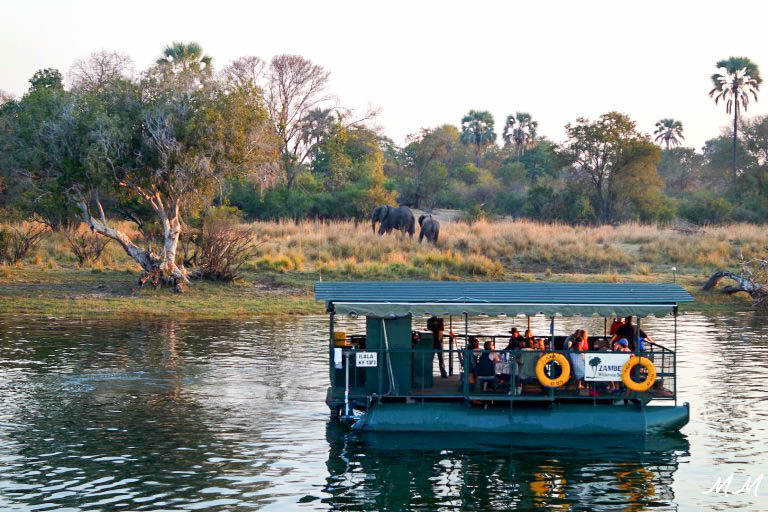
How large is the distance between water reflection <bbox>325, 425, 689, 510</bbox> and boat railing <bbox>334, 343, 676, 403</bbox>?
0.78 metres

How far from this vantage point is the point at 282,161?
72000mm

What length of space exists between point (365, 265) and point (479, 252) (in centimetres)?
709

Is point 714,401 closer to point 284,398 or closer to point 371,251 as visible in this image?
point 284,398

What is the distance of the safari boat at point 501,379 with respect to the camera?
59.3 feet

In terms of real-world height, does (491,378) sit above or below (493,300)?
below

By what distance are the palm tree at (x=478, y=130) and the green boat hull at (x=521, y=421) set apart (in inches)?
3897

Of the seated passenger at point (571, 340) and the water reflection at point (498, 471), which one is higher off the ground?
the seated passenger at point (571, 340)

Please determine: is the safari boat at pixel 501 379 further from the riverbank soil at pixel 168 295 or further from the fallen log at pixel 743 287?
the fallen log at pixel 743 287

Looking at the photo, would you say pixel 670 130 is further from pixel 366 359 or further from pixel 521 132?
pixel 366 359

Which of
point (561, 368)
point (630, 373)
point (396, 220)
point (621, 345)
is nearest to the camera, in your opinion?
point (561, 368)

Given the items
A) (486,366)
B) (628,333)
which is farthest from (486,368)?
(628,333)

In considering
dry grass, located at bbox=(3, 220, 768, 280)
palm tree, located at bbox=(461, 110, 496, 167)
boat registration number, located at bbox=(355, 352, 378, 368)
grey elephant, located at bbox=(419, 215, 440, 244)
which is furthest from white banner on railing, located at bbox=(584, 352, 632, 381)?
palm tree, located at bbox=(461, 110, 496, 167)

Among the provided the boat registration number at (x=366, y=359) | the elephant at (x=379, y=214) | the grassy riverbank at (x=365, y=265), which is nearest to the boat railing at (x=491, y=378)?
the boat registration number at (x=366, y=359)

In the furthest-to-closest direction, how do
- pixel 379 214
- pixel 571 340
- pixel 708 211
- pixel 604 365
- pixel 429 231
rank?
pixel 708 211 → pixel 379 214 → pixel 429 231 → pixel 571 340 → pixel 604 365
